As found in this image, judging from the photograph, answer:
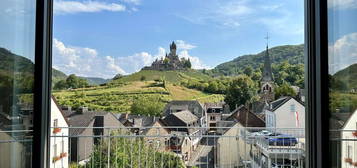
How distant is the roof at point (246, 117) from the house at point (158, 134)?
0.78 meters

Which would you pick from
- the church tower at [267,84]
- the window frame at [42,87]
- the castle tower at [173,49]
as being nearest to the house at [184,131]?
the castle tower at [173,49]

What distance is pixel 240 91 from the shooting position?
10.0 feet

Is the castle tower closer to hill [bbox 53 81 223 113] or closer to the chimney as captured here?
hill [bbox 53 81 223 113]

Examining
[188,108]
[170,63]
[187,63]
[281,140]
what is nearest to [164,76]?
[170,63]

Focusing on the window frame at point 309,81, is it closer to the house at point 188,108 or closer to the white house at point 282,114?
the white house at point 282,114

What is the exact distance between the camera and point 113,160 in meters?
3.31

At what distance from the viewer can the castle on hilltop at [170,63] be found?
123 inches

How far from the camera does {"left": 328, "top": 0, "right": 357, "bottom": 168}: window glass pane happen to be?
46.8 inches

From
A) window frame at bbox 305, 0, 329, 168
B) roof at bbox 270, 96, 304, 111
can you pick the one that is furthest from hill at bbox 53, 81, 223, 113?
window frame at bbox 305, 0, 329, 168

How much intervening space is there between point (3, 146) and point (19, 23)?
0.58m

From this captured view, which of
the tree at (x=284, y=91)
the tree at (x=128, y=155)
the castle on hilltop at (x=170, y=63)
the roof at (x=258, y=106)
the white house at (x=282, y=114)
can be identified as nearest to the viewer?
the tree at (x=284, y=91)

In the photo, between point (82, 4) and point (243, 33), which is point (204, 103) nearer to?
point (243, 33)

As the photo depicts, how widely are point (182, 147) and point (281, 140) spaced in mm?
1169

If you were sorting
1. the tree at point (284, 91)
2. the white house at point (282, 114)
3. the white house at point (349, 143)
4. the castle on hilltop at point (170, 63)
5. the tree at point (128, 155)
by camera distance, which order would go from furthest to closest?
the tree at point (128, 155), the castle on hilltop at point (170, 63), the white house at point (282, 114), the tree at point (284, 91), the white house at point (349, 143)
